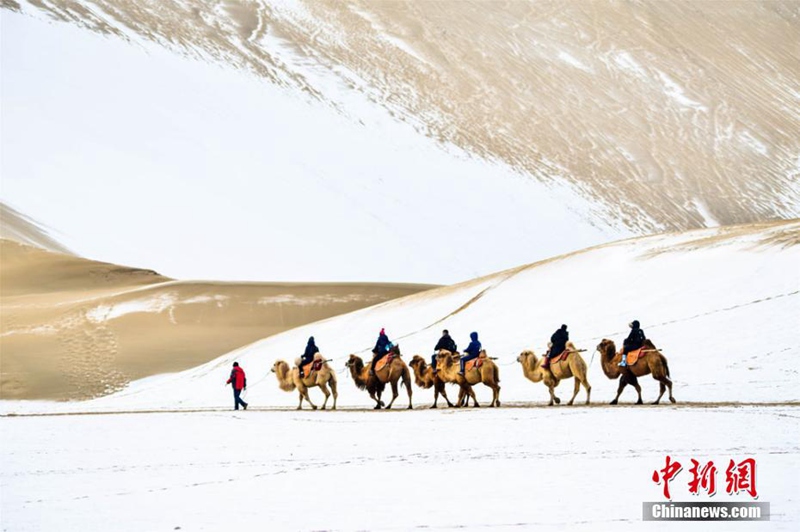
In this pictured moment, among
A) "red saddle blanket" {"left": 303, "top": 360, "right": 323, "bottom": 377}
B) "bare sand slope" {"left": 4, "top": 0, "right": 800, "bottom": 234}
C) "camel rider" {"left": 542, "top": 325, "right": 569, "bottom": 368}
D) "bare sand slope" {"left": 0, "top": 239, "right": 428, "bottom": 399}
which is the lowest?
"red saddle blanket" {"left": 303, "top": 360, "right": 323, "bottom": 377}

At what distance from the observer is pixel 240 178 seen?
62.0 m

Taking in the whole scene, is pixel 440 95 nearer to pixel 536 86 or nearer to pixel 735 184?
pixel 536 86

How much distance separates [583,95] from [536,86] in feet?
10.5

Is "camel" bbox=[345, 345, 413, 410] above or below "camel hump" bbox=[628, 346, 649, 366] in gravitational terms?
below

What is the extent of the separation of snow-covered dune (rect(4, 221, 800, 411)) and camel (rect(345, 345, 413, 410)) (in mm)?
2111

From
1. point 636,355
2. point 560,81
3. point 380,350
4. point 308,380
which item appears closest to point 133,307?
point 308,380

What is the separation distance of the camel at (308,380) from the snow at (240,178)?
2930 centimetres

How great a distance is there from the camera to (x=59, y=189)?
57031 millimetres

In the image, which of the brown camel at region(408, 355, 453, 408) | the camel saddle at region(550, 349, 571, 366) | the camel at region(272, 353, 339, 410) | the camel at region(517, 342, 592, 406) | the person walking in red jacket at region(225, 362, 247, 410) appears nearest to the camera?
the camel at region(517, 342, 592, 406)

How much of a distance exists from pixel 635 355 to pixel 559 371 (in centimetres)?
148

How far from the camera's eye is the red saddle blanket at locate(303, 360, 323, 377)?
916 inches

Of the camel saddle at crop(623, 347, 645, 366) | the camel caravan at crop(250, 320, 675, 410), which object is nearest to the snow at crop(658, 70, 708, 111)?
the camel caravan at crop(250, 320, 675, 410)

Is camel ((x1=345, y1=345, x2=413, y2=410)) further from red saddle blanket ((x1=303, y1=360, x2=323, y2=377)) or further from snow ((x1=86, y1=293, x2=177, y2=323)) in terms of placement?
snow ((x1=86, y1=293, x2=177, y2=323))

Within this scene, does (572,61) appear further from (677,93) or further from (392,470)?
(392,470)
